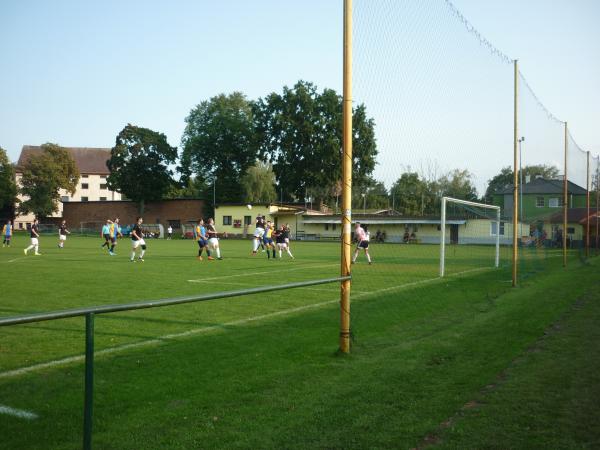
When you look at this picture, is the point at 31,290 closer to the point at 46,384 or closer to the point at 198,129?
the point at 46,384

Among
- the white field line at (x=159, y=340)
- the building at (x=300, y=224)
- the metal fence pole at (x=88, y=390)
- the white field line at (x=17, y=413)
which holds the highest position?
the building at (x=300, y=224)

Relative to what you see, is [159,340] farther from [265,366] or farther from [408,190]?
[408,190]

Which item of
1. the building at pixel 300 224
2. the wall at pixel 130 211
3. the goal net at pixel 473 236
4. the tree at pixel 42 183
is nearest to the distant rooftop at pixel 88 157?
the tree at pixel 42 183

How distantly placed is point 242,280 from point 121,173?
2555 inches

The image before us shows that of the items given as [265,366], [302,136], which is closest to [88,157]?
[302,136]

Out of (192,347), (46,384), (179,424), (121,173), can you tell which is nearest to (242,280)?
(192,347)

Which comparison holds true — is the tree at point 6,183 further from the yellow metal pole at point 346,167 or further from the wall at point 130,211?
the yellow metal pole at point 346,167

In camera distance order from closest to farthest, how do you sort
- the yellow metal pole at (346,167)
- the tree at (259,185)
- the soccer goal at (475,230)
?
the yellow metal pole at (346,167) < the soccer goal at (475,230) < the tree at (259,185)

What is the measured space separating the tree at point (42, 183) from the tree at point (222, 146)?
61.8ft

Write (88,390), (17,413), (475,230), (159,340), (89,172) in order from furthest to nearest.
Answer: (89,172), (475,230), (159,340), (17,413), (88,390)

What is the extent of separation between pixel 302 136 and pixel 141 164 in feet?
86.1

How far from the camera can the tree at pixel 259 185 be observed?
236ft

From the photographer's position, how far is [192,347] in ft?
23.2

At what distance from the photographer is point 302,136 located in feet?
215
